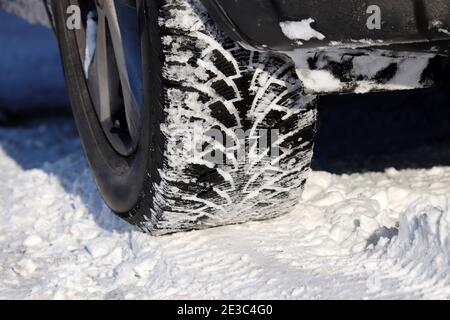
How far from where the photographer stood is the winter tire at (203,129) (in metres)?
1.99

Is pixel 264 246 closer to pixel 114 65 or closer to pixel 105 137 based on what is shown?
pixel 105 137

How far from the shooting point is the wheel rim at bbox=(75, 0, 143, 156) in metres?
2.34

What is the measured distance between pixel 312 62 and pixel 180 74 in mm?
279

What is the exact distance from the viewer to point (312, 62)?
2.00m

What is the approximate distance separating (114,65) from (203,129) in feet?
2.25

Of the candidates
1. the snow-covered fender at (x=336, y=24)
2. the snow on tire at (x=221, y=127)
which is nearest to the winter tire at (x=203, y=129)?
the snow on tire at (x=221, y=127)

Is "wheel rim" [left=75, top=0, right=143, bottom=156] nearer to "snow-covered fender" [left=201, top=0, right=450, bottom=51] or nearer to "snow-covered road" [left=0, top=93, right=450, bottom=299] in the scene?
"snow-covered road" [left=0, top=93, right=450, bottom=299]

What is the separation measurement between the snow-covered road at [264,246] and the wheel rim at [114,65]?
0.27m

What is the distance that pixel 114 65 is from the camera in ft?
8.80

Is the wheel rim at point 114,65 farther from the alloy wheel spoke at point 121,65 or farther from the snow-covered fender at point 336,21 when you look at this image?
the snow-covered fender at point 336,21

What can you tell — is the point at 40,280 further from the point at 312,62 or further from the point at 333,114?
the point at 333,114

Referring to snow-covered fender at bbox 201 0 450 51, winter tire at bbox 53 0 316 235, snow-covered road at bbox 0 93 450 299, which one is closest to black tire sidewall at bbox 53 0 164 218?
winter tire at bbox 53 0 316 235

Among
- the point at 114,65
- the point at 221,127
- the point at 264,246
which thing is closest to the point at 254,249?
the point at 264,246

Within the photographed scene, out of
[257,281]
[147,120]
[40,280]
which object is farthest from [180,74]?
[40,280]
